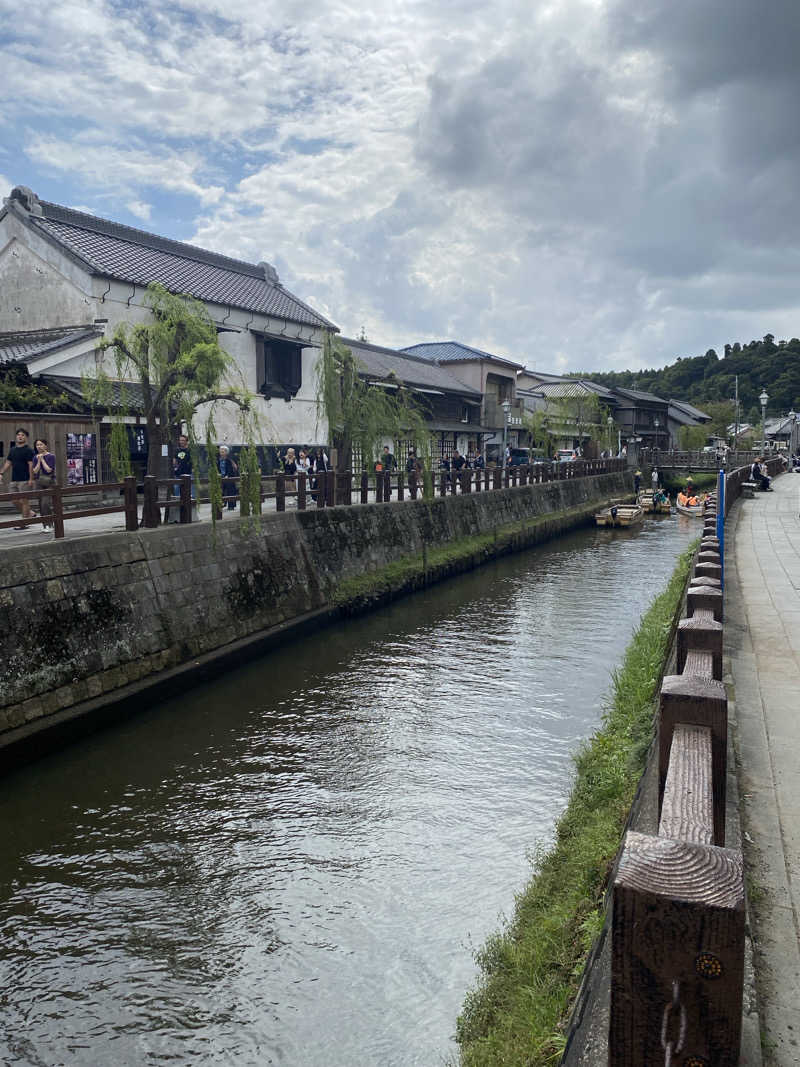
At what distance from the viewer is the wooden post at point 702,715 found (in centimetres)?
298

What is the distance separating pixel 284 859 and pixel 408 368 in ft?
116

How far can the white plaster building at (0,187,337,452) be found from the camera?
20.0m

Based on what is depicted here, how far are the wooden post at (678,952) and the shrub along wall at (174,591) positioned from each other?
801 centimetres

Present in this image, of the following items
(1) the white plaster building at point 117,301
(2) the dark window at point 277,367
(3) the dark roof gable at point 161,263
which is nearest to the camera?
(1) the white plaster building at point 117,301

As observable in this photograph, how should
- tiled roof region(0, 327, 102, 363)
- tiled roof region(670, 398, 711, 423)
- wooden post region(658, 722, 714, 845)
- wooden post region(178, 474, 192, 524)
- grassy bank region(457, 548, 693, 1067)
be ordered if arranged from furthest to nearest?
tiled roof region(670, 398, 711, 423)
tiled roof region(0, 327, 102, 363)
wooden post region(178, 474, 192, 524)
grassy bank region(457, 548, 693, 1067)
wooden post region(658, 722, 714, 845)

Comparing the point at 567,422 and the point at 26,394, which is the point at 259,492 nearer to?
the point at 26,394

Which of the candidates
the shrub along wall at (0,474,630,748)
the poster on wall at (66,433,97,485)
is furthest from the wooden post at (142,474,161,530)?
the poster on wall at (66,433,97,485)

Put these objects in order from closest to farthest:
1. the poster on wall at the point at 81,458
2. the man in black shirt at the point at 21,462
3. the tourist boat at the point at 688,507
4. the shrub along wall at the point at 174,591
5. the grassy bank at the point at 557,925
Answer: the grassy bank at the point at 557,925 → the shrub along wall at the point at 174,591 → the man in black shirt at the point at 21,462 → the poster on wall at the point at 81,458 → the tourist boat at the point at 688,507

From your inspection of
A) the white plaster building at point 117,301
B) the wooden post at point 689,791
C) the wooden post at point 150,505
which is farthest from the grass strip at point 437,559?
the wooden post at point 689,791

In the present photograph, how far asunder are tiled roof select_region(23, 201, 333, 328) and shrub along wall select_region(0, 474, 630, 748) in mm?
9688

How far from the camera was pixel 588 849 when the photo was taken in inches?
213

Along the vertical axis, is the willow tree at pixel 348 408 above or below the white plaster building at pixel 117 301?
below

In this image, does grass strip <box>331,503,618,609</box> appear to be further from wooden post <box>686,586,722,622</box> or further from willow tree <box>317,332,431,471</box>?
wooden post <box>686,586,722,622</box>

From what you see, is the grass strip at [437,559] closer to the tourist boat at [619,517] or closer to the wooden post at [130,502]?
the tourist boat at [619,517]
